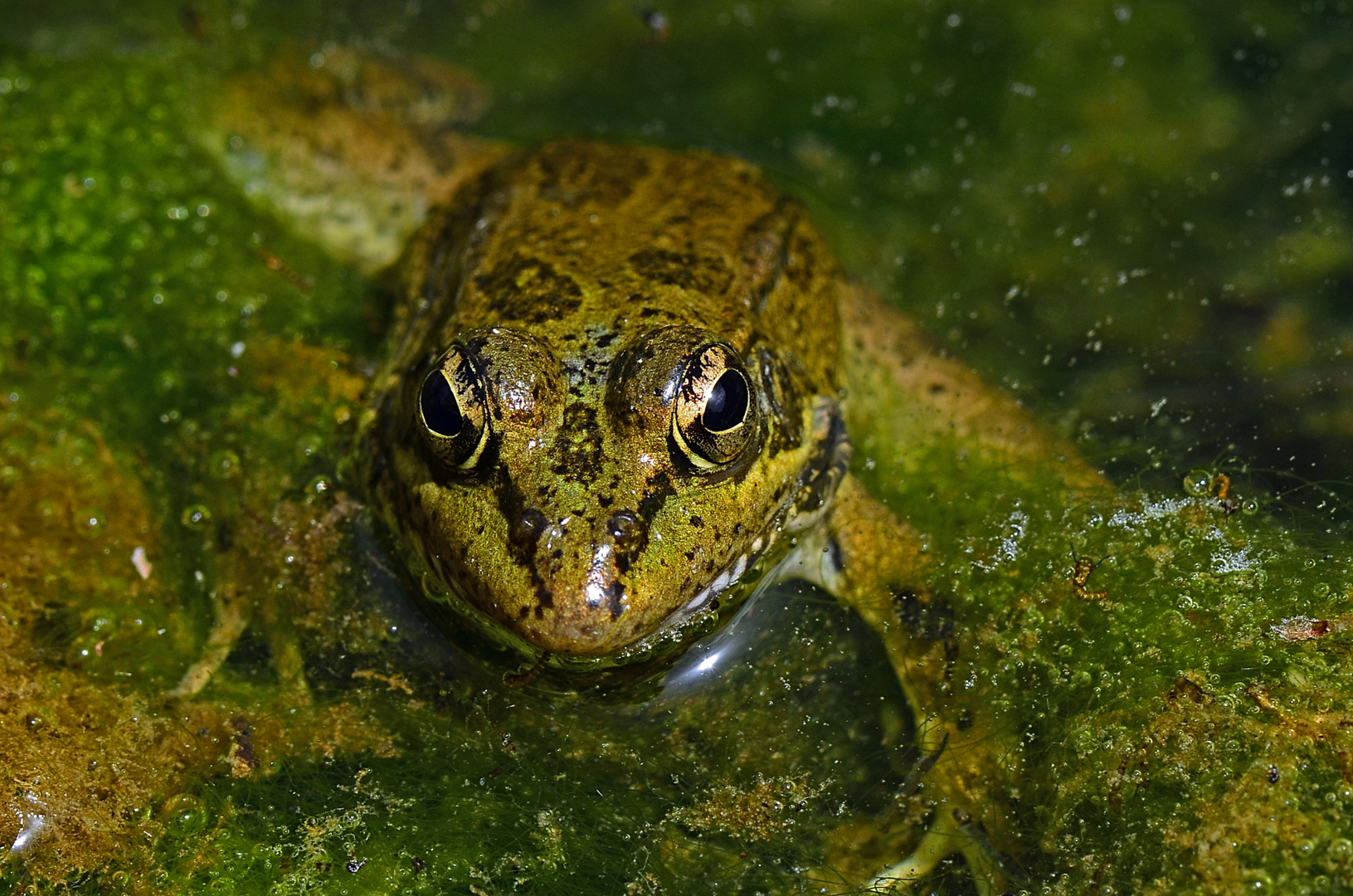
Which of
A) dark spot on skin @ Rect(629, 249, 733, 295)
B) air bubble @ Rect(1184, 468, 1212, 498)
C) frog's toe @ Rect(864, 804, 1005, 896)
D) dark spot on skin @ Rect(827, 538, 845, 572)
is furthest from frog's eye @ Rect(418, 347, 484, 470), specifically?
air bubble @ Rect(1184, 468, 1212, 498)

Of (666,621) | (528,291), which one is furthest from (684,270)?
(666,621)

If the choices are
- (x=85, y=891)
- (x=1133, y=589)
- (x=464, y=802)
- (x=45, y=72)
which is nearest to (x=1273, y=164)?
(x=1133, y=589)

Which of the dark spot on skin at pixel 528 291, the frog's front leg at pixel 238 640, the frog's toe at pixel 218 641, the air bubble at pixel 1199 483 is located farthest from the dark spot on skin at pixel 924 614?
the frog's toe at pixel 218 641

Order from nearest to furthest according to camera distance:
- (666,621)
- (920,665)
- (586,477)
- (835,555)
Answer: (586,477) → (666,621) → (920,665) → (835,555)

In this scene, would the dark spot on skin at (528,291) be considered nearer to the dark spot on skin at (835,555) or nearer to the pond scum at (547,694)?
the pond scum at (547,694)

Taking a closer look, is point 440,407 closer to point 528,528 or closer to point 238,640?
point 528,528

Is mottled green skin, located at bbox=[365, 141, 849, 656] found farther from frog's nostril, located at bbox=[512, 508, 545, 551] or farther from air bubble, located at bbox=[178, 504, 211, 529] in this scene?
air bubble, located at bbox=[178, 504, 211, 529]
